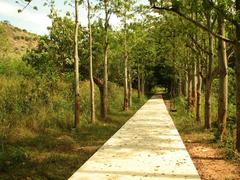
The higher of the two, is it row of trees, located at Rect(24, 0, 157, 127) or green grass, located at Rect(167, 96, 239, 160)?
row of trees, located at Rect(24, 0, 157, 127)

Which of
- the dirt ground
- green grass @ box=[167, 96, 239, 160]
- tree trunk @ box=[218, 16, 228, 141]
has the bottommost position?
the dirt ground

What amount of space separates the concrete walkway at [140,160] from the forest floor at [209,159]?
1.42 feet

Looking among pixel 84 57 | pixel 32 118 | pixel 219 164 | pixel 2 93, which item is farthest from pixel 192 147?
pixel 84 57

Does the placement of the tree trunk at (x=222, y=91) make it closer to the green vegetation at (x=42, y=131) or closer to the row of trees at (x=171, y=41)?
the row of trees at (x=171, y=41)

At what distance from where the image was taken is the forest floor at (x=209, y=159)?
978 cm

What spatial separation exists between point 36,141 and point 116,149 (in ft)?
9.57

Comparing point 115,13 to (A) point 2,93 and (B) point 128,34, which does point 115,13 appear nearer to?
(B) point 128,34

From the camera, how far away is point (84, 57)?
27391mm

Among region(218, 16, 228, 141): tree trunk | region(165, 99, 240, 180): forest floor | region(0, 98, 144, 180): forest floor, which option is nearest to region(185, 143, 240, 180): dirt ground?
region(165, 99, 240, 180): forest floor

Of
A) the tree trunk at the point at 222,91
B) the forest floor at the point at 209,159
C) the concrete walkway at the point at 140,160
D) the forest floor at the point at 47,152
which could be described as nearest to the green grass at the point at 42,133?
the forest floor at the point at 47,152

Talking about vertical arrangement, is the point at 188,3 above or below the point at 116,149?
above

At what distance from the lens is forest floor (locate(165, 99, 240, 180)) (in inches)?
385

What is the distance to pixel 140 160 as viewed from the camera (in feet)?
34.2

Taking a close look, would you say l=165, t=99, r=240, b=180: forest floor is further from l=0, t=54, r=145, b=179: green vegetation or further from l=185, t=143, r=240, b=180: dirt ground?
l=0, t=54, r=145, b=179: green vegetation
